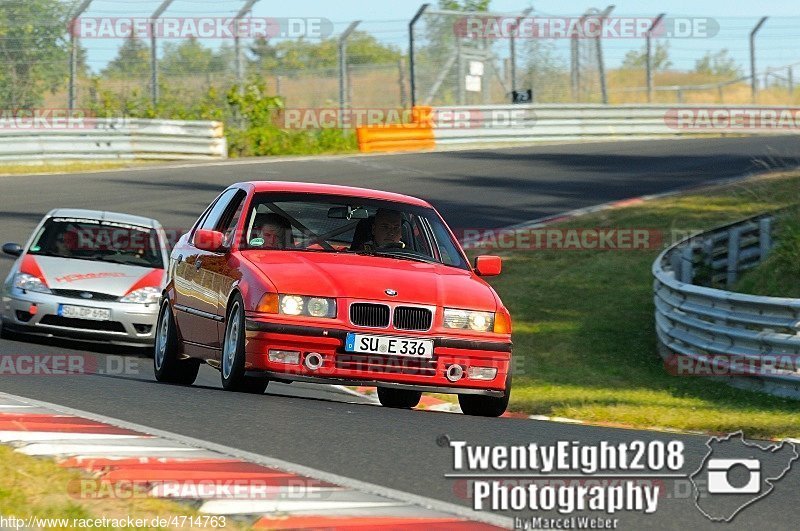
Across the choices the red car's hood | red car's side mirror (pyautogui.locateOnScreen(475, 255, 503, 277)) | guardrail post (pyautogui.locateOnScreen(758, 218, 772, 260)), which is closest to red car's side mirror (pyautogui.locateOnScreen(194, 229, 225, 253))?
the red car's hood

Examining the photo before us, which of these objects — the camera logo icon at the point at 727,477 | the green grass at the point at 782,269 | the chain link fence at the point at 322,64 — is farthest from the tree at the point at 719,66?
A: the camera logo icon at the point at 727,477

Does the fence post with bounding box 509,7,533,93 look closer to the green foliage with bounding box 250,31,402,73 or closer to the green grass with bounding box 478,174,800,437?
the green foliage with bounding box 250,31,402,73

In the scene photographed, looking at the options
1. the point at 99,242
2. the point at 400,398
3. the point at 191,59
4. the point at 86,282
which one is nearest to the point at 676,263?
the point at 400,398

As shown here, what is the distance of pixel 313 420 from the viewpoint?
326 inches

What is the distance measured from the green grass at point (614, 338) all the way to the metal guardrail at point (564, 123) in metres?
11.2

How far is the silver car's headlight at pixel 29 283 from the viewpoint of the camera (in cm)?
1381

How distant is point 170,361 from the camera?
433 inches

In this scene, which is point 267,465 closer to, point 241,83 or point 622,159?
point 622,159

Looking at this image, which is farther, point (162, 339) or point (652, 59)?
point (652, 59)

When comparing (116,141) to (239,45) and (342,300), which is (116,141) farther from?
(342,300)

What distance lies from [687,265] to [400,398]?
21.2 ft

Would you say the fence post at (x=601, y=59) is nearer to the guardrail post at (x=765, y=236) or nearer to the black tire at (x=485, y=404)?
the guardrail post at (x=765, y=236)

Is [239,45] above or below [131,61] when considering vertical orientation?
above

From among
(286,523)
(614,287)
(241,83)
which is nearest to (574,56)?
(241,83)
